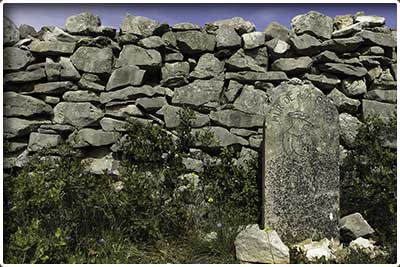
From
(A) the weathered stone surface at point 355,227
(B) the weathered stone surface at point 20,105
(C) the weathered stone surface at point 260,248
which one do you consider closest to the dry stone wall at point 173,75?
(B) the weathered stone surface at point 20,105

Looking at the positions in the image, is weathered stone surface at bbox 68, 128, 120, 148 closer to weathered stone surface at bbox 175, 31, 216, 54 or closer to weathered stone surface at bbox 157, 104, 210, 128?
weathered stone surface at bbox 157, 104, 210, 128

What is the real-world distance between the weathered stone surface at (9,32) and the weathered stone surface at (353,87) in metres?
4.19

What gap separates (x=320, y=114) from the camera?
4.66 m

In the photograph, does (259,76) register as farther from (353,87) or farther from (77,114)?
(77,114)

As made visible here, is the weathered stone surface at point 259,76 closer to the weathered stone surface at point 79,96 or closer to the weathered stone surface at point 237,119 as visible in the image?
the weathered stone surface at point 237,119

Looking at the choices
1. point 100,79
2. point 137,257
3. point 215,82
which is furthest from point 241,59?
point 137,257

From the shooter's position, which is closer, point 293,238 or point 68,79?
point 293,238

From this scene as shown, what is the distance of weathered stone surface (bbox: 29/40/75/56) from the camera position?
5414 millimetres

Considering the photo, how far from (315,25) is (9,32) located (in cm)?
384

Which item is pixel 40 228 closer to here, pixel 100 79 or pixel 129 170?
pixel 129 170

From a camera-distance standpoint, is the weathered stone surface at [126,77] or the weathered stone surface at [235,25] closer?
the weathered stone surface at [126,77]

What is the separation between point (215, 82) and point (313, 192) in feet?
5.97

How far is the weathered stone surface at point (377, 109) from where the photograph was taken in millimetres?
5418

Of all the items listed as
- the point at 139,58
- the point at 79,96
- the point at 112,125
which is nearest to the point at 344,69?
the point at 139,58
